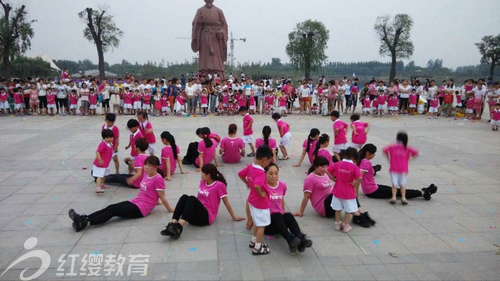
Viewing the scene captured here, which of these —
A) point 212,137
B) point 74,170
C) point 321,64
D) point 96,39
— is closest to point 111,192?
point 74,170

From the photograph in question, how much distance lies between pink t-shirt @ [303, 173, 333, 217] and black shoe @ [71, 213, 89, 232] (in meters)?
2.92

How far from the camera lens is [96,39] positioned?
31125mm

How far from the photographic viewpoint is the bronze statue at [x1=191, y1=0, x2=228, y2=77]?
19.4m

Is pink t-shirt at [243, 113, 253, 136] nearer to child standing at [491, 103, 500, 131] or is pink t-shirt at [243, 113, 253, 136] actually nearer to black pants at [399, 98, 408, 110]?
child standing at [491, 103, 500, 131]

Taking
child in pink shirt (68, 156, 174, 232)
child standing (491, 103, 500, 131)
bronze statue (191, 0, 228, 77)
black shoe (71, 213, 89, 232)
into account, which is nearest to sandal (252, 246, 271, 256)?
child in pink shirt (68, 156, 174, 232)

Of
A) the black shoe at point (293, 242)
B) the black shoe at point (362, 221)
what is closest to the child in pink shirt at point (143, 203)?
Answer: the black shoe at point (293, 242)

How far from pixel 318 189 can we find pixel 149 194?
2390 mm

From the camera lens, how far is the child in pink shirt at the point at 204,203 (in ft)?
15.3

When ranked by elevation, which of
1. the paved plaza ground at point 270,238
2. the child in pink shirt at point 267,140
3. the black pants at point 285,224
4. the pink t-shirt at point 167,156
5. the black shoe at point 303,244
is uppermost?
the child in pink shirt at point 267,140

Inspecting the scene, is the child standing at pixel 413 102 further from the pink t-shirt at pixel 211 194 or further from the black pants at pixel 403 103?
the pink t-shirt at pixel 211 194

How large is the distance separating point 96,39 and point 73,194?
28.4 m

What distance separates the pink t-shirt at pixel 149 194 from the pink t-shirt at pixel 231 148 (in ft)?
10.1

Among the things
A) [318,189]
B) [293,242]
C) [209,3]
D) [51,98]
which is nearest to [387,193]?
[318,189]

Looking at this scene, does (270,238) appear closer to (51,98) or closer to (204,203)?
(204,203)
